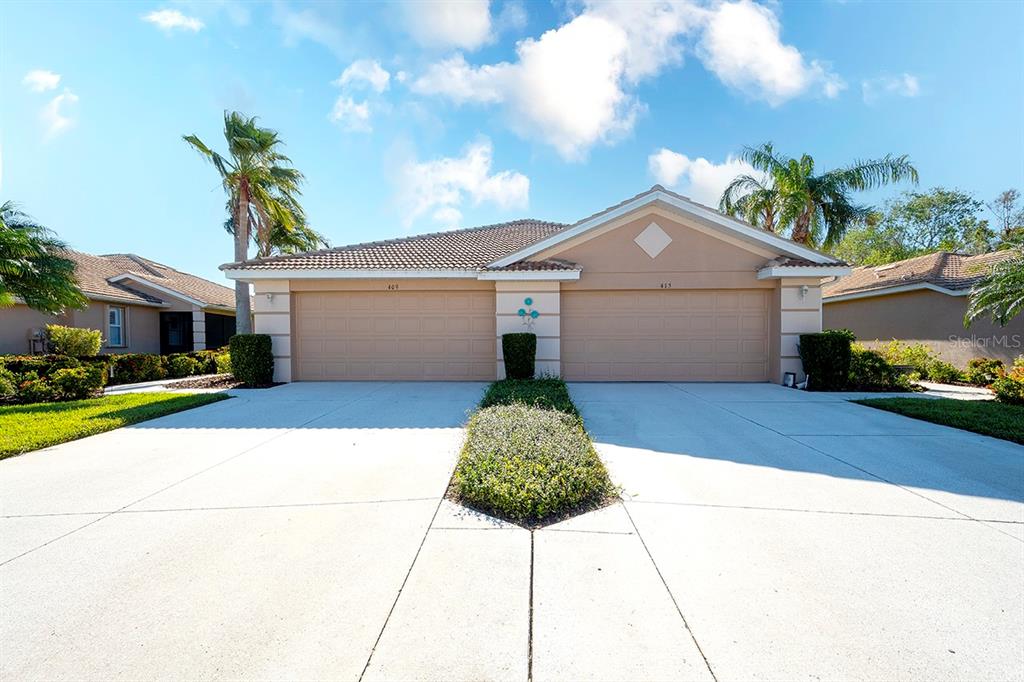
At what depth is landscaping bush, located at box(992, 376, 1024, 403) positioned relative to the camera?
845 centimetres

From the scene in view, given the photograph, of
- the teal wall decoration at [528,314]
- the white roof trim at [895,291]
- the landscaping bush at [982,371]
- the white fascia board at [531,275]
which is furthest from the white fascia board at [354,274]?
the landscaping bush at [982,371]

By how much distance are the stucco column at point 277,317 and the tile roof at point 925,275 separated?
17961 mm

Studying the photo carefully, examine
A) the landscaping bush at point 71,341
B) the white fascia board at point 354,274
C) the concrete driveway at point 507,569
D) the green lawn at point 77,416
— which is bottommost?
the concrete driveway at point 507,569

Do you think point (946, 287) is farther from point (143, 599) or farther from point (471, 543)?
point (143, 599)

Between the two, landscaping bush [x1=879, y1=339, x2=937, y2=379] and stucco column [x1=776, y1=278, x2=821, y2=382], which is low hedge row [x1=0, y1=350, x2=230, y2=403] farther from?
landscaping bush [x1=879, y1=339, x2=937, y2=379]

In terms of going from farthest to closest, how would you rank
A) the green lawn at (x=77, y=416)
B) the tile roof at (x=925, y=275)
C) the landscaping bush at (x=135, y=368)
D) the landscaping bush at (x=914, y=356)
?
1. the tile roof at (x=925, y=275)
2. the landscaping bush at (x=135, y=368)
3. the landscaping bush at (x=914, y=356)
4. the green lawn at (x=77, y=416)

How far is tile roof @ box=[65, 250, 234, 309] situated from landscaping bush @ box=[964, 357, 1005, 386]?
2720 centimetres

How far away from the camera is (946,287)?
44.2 feet

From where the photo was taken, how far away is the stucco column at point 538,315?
11625 mm

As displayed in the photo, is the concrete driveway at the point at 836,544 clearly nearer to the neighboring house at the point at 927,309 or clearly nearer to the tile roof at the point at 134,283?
the neighboring house at the point at 927,309

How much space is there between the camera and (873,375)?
35.2 ft

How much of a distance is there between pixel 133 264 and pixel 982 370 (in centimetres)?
3365

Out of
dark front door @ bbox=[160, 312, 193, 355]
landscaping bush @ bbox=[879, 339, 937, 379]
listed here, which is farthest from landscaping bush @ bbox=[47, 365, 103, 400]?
landscaping bush @ bbox=[879, 339, 937, 379]

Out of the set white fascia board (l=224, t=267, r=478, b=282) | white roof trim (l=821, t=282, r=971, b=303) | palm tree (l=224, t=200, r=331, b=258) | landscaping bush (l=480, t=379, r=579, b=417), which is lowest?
landscaping bush (l=480, t=379, r=579, b=417)
